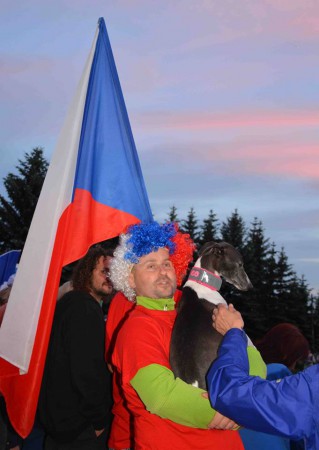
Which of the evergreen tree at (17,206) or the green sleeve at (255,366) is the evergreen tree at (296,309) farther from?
the green sleeve at (255,366)

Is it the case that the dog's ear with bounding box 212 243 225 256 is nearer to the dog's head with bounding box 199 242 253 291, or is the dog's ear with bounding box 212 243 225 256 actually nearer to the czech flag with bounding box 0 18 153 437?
the dog's head with bounding box 199 242 253 291

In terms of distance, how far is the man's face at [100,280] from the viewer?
15.6 ft

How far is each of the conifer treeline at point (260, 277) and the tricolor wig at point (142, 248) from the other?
39257 millimetres

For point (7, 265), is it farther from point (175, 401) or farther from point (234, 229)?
point (234, 229)

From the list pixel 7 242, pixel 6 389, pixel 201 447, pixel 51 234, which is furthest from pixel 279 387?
pixel 7 242

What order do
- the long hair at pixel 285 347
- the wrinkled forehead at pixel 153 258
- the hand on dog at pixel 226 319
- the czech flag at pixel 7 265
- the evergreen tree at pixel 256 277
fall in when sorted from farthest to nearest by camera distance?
the evergreen tree at pixel 256 277, the czech flag at pixel 7 265, the long hair at pixel 285 347, the wrinkled forehead at pixel 153 258, the hand on dog at pixel 226 319

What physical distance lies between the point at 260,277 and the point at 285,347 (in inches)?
1681

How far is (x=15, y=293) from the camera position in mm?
3336

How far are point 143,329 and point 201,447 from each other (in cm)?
74

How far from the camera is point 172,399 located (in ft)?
8.34

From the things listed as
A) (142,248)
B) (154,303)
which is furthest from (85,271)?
(154,303)

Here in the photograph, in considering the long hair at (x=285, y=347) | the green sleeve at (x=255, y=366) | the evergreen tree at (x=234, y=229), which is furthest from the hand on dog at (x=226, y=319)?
the evergreen tree at (x=234, y=229)

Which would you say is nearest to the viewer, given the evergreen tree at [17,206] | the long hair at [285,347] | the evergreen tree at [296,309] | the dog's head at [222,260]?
the dog's head at [222,260]

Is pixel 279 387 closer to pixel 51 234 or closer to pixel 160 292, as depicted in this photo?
pixel 160 292
